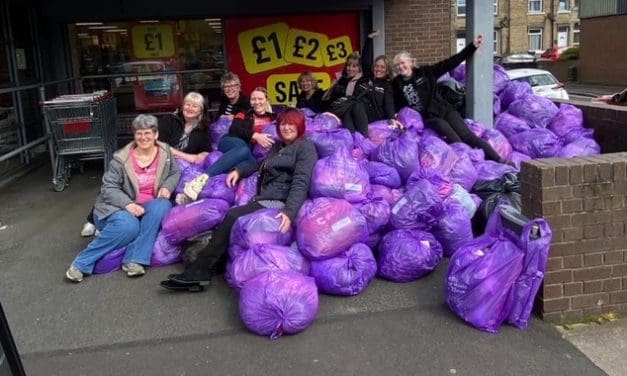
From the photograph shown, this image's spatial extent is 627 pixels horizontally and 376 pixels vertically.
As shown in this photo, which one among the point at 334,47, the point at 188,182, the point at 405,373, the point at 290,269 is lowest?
the point at 405,373

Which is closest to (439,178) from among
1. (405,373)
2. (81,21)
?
(405,373)

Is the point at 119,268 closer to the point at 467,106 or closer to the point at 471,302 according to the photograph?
the point at 471,302

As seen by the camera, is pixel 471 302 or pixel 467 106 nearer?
pixel 471 302

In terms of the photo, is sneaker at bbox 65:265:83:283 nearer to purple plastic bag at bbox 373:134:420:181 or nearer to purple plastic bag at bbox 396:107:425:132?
purple plastic bag at bbox 373:134:420:181

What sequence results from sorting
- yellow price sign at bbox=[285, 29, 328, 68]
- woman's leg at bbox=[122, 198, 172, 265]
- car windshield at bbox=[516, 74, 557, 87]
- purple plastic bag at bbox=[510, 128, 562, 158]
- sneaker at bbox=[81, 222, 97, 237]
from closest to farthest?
woman's leg at bbox=[122, 198, 172, 265] → sneaker at bbox=[81, 222, 97, 237] → purple plastic bag at bbox=[510, 128, 562, 158] → yellow price sign at bbox=[285, 29, 328, 68] → car windshield at bbox=[516, 74, 557, 87]

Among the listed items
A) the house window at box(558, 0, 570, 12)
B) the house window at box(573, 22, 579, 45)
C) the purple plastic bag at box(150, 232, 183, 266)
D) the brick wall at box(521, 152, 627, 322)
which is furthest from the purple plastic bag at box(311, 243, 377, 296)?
the house window at box(573, 22, 579, 45)

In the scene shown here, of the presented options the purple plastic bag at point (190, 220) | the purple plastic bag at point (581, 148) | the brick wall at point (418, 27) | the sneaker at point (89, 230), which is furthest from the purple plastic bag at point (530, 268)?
the brick wall at point (418, 27)

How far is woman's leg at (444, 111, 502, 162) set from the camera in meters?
6.25

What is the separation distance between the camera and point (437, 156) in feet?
18.1

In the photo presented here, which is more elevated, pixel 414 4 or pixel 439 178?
pixel 414 4

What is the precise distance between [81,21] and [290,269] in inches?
300

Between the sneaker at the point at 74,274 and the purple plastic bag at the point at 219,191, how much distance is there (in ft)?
3.69

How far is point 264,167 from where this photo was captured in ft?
16.2

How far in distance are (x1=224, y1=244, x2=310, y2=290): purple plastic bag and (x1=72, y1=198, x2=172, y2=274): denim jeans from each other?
3.20 ft
